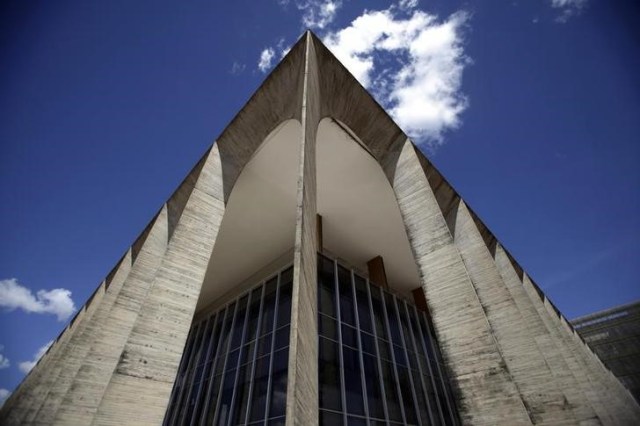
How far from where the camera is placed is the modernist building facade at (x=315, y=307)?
5051 millimetres

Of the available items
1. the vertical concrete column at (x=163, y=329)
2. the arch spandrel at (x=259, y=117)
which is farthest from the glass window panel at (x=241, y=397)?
the arch spandrel at (x=259, y=117)

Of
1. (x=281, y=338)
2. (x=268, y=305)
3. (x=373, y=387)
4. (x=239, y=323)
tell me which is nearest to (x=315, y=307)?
(x=281, y=338)

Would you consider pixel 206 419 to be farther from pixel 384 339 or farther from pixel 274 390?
pixel 384 339

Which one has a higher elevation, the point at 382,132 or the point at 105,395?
the point at 382,132

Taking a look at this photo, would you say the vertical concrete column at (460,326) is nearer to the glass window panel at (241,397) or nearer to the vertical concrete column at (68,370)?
the glass window panel at (241,397)

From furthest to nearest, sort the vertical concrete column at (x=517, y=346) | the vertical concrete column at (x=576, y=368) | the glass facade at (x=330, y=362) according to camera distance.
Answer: the vertical concrete column at (x=576, y=368), the glass facade at (x=330, y=362), the vertical concrete column at (x=517, y=346)

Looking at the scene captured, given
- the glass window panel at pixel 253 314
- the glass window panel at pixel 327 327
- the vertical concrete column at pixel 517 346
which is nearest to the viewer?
the vertical concrete column at pixel 517 346

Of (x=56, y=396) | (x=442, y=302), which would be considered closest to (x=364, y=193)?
(x=442, y=302)

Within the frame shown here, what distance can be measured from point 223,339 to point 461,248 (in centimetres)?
1096

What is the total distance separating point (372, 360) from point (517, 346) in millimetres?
6021

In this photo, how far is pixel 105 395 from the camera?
450 cm

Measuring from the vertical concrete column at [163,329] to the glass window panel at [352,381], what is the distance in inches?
233

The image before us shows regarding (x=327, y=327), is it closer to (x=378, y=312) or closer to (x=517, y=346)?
(x=378, y=312)

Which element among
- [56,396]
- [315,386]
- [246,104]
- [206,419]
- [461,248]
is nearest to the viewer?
[315,386]
